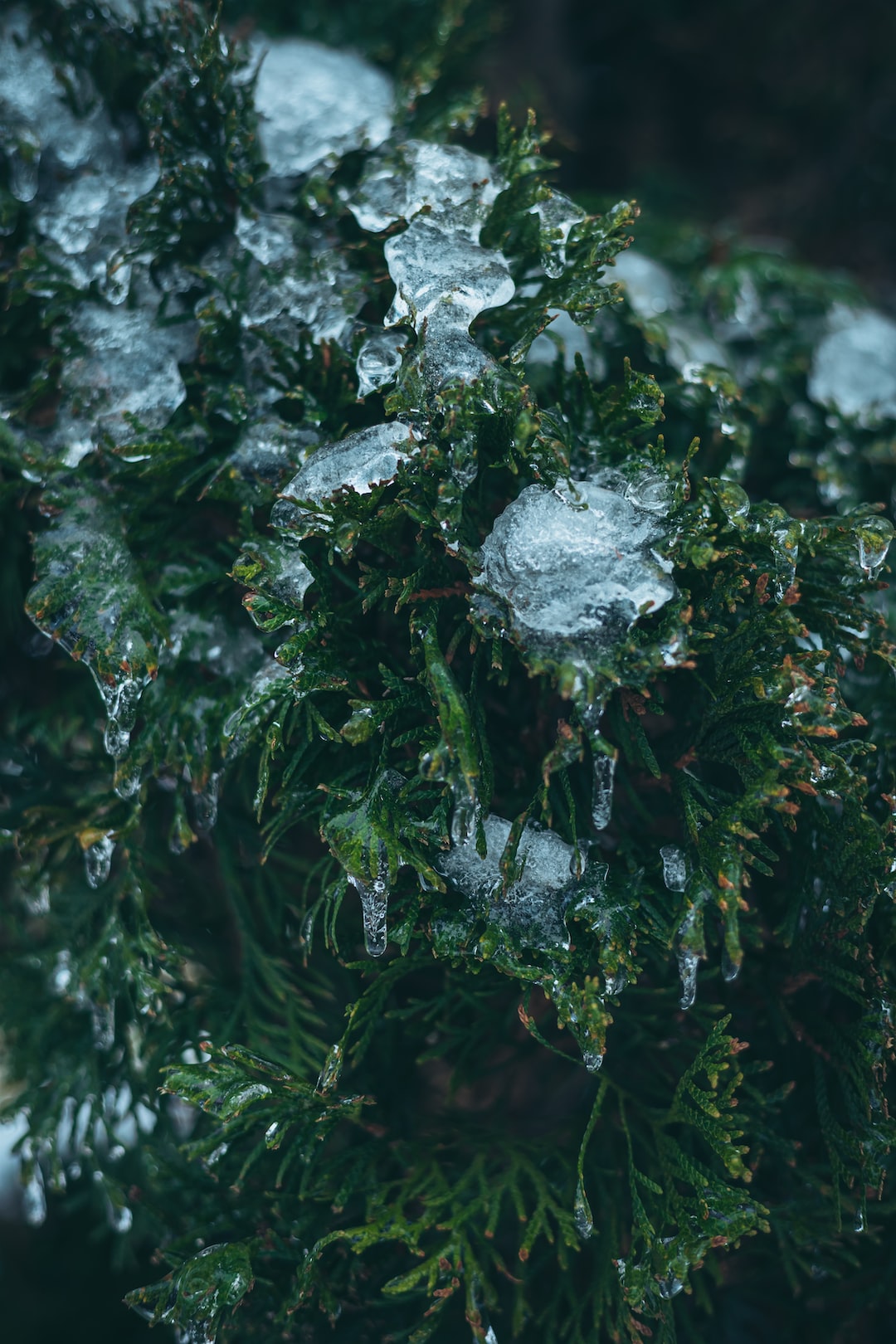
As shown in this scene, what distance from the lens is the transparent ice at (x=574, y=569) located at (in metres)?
1.19

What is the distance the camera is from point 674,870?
1247 millimetres

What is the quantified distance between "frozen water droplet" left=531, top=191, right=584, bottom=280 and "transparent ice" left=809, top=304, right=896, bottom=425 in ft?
2.48

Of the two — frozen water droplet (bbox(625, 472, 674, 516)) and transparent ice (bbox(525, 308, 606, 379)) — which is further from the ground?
transparent ice (bbox(525, 308, 606, 379))

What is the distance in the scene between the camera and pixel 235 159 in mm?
1566

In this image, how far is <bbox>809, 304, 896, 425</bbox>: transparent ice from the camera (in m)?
1.90

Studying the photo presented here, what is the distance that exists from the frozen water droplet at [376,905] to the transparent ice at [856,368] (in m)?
1.36

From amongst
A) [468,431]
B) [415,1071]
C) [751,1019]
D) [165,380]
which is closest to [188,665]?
[165,380]

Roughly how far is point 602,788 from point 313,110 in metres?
1.41

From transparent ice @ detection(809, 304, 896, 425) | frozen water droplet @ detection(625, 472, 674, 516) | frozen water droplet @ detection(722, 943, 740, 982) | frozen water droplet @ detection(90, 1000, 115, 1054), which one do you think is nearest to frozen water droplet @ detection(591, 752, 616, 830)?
frozen water droplet @ detection(722, 943, 740, 982)

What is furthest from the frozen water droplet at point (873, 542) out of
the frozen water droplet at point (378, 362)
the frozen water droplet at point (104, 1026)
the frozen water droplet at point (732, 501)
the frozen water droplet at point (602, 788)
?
the frozen water droplet at point (104, 1026)

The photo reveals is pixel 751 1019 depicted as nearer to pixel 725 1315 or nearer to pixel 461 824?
pixel 725 1315

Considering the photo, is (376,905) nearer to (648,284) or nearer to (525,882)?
(525,882)

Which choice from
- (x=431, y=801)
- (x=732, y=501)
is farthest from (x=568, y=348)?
(x=431, y=801)

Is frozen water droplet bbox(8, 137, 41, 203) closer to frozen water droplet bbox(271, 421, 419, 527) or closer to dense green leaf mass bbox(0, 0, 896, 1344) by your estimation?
dense green leaf mass bbox(0, 0, 896, 1344)
